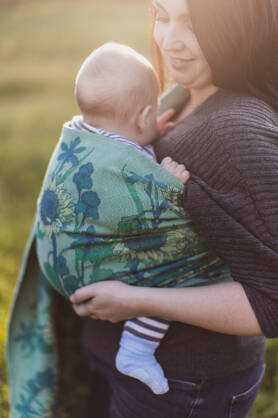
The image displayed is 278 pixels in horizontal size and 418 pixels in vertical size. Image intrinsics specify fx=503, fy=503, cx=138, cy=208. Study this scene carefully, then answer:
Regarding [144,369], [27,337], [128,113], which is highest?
[128,113]

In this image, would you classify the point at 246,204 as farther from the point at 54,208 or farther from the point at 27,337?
the point at 27,337

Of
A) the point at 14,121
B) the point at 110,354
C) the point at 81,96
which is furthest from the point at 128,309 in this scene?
the point at 14,121

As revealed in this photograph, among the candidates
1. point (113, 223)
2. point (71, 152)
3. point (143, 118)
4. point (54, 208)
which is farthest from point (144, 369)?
point (143, 118)

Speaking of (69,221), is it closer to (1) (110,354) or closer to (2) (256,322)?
(1) (110,354)

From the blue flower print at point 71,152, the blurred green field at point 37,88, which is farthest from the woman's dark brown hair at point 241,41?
the blurred green field at point 37,88

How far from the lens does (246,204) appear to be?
50.3 inches

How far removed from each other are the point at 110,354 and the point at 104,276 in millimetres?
302

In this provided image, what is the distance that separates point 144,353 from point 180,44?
92cm

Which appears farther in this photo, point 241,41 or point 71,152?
point 71,152

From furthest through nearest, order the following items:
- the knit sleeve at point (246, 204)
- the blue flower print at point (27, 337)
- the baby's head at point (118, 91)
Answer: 1. the blue flower print at point (27, 337)
2. the baby's head at point (118, 91)
3. the knit sleeve at point (246, 204)

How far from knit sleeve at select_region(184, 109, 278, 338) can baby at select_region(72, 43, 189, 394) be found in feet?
0.88

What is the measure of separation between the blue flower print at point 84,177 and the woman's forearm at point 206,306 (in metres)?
0.34

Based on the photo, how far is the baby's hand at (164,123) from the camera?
174cm

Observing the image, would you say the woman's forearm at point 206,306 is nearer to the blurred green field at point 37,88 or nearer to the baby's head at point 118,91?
the baby's head at point 118,91
